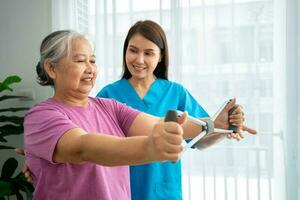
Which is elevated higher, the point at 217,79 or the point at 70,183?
the point at 217,79

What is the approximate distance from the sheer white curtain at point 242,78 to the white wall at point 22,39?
754 millimetres

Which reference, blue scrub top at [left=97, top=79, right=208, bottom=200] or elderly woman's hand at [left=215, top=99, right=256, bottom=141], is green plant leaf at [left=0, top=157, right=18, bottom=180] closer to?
blue scrub top at [left=97, top=79, right=208, bottom=200]

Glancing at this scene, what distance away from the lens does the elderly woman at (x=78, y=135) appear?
0.77 metres

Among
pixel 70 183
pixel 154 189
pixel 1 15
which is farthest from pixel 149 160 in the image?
pixel 1 15

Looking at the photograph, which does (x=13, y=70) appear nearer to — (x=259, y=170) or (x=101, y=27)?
(x=101, y=27)

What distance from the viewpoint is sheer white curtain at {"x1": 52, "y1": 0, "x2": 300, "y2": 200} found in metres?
2.02

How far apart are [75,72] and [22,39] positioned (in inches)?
72.6

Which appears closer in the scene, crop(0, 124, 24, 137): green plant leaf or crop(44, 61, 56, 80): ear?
crop(44, 61, 56, 80): ear

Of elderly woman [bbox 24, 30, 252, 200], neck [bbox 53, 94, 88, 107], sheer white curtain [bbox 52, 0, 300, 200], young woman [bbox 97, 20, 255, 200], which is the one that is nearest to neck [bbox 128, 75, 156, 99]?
young woman [bbox 97, 20, 255, 200]

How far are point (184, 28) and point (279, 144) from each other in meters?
0.94

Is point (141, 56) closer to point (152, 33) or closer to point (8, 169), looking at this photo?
point (152, 33)

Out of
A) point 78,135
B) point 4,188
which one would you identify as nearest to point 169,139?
point 78,135

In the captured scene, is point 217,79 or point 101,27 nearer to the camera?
point 217,79

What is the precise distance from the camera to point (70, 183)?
0.94 metres
